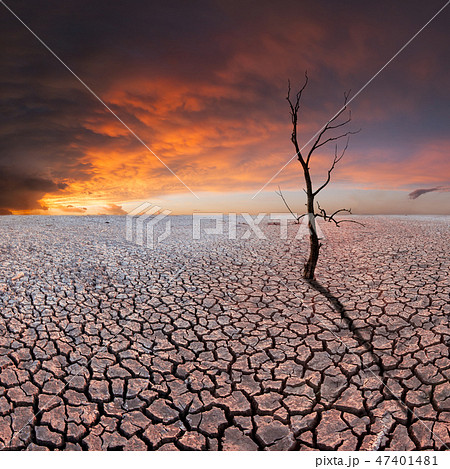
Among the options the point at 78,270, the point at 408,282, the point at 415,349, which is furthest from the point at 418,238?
the point at 78,270

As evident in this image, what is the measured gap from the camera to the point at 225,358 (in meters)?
3.65

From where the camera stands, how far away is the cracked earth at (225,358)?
264cm

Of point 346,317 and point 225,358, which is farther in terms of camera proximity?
point 346,317

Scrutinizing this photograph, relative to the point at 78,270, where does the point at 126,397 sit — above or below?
below

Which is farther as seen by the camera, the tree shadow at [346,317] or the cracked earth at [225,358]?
the tree shadow at [346,317]

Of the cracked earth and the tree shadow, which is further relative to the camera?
the tree shadow

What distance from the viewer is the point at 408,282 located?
225 inches

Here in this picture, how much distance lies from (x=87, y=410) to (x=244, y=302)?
2.90 meters

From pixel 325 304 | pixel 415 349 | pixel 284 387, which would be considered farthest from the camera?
pixel 325 304

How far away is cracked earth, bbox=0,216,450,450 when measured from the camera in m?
2.64

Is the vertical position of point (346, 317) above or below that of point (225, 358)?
above
